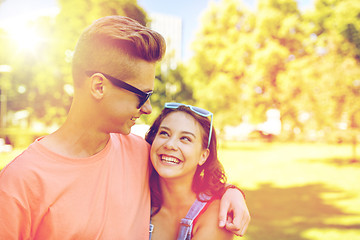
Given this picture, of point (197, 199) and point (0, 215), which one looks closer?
point (0, 215)

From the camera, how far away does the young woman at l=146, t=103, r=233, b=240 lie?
221 centimetres

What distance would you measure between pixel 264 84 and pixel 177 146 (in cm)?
2322

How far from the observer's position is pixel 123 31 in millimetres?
1898

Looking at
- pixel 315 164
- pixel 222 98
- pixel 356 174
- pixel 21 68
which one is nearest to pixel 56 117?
pixel 21 68

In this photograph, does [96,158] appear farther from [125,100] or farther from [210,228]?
[210,228]

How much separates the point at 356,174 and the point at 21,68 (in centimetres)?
2056

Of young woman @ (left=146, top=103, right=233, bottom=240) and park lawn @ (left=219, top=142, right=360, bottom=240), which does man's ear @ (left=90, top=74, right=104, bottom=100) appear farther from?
park lawn @ (left=219, top=142, right=360, bottom=240)

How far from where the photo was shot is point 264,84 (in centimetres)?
2444

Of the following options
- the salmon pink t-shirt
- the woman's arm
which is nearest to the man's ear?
the salmon pink t-shirt

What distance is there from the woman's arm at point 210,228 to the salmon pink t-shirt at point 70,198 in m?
0.35

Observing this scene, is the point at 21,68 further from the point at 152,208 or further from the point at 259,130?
the point at 259,130

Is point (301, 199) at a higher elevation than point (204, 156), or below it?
below

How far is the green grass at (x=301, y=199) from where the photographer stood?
6.40m

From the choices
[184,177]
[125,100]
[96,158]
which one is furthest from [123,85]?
[184,177]
